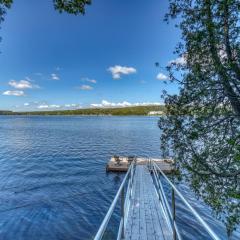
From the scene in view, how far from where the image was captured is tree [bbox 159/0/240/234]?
261 inches

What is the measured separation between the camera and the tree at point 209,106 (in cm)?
664

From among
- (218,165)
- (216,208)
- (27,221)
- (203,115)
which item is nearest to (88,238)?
(27,221)

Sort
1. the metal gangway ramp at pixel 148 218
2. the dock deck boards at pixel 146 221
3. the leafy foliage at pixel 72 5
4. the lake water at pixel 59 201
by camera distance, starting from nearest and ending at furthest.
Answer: the metal gangway ramp at pixel 148 218
the leafy foliage at pixel 72 5
the dock deck boards at pixel 146 221
the lake water at pixel 59 201

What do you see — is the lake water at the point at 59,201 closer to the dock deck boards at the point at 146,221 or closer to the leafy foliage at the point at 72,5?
the dock deck boards at the point at 146,221

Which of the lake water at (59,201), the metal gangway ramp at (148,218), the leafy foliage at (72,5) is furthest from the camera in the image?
the lake water at (59,201)

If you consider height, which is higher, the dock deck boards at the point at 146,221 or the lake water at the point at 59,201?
the dock deck boards at the point at 146,221

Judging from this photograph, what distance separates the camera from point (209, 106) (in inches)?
304

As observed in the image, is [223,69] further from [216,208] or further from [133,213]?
[133,213]

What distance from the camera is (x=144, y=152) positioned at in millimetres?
37562

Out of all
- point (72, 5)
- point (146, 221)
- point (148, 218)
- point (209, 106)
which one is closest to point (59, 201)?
point (148, 218)

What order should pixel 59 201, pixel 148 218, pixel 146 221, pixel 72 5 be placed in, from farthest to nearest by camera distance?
pixel 59 201 < pixel 148 218 < pixel 146 221 < pixel 72 5

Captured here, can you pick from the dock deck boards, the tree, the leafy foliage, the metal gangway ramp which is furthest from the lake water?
the leafy foliage

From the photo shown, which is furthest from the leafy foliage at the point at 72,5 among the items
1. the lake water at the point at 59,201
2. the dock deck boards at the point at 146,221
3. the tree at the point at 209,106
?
the lake water at the point at 59,201

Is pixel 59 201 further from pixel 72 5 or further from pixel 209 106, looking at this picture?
pixel 72 5
